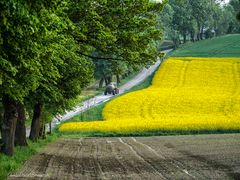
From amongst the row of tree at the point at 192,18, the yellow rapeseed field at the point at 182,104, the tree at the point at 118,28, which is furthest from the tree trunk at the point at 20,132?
the row of tree at the point at 192,18

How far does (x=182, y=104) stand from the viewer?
5716 centimetres

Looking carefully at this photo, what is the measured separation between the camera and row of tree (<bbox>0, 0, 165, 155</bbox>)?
1358 centimetres

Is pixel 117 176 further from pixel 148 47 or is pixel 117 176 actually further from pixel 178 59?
pixel 178 59

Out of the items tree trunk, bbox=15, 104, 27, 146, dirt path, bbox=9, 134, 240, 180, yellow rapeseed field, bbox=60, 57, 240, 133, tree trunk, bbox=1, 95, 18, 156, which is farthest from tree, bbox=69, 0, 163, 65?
yellow rapeseed field, bbox=60, 57, 240, 133

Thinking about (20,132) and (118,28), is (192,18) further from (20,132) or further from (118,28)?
(118,28)

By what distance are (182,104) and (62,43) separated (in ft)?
127

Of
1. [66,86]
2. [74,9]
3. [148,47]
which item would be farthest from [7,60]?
[66,86]

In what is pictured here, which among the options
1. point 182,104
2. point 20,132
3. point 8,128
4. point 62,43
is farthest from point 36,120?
point 182,104

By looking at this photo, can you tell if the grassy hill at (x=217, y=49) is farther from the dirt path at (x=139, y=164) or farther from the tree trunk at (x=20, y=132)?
the tree trunk at (x=20, y=132)

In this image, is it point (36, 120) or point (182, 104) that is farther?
point (182, 104)

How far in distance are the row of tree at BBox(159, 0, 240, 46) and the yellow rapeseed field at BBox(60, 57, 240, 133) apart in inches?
2246

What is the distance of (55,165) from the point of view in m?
21.0

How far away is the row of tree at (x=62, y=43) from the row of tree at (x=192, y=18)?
117 metres

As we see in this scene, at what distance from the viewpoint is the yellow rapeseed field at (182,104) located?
147 ft
